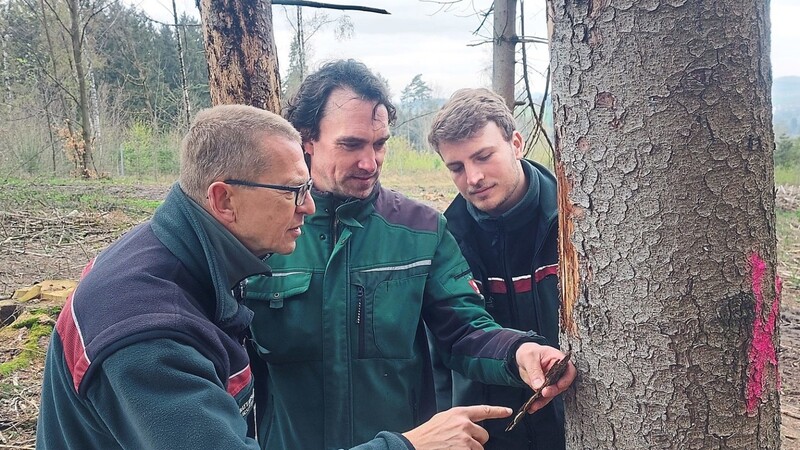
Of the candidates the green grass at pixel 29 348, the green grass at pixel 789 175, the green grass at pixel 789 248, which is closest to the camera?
the green grass at pixel 29 348

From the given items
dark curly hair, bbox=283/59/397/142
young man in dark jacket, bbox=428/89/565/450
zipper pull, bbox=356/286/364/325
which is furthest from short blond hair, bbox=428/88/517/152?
zipper pull, bbox=356/286/364/325

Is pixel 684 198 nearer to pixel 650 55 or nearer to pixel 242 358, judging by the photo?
pixel 650 55

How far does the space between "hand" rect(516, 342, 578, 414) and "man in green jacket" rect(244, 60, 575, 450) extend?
10 centimetres

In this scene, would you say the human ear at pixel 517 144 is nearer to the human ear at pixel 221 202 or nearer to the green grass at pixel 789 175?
the human ear at pixel 221 202

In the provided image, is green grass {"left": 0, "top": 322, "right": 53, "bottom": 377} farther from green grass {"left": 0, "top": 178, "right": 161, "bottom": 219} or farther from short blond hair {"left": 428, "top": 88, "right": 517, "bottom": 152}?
green grass {"left": 0, "top": 178, "right": 161, "bottom": 219}

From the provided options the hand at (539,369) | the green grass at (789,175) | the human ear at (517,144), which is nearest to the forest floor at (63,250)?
the green grass at (789,175)

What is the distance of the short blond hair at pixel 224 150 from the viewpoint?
1.48 m

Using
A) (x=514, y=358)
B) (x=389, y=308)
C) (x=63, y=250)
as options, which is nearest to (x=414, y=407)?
(x=389, y=308)

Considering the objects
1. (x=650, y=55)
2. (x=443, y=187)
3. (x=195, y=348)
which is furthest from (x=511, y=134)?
(x=443, y=187)

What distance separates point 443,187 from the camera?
16.7 m

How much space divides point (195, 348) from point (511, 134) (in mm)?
1489

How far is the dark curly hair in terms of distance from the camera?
6.99 ft

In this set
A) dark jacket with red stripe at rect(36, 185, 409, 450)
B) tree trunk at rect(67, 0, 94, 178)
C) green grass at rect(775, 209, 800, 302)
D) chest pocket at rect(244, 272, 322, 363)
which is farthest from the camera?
tree trunk at rect(67, 0, 94, 178)

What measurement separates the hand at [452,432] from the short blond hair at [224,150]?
762 millimetres
